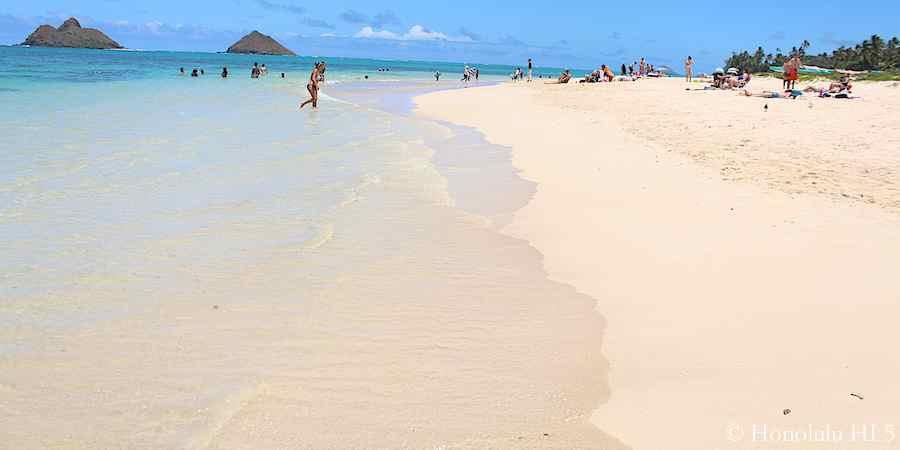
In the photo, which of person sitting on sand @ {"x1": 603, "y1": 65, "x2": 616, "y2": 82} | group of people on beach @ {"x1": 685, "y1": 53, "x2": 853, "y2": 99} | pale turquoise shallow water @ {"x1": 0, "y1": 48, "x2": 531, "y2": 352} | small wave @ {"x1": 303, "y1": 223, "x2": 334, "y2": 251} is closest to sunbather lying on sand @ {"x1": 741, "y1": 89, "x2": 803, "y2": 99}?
group of people on beach @ {"x1": 685, "y1": 53, "x2": 853, "y2": 99}

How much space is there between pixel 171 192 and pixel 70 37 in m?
215

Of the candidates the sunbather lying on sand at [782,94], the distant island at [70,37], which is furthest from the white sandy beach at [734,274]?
the distant island at [70,37]

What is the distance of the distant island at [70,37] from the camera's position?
602ft

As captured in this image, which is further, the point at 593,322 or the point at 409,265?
the point at 409,265

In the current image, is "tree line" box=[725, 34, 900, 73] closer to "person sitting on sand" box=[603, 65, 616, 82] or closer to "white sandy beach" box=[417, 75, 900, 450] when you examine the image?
"person sitting on sand" box=[603, 65, 616, 82]

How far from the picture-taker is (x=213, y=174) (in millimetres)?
10281

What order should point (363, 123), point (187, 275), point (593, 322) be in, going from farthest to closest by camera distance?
point (363, 123), point (187, 275), point (593, 322)

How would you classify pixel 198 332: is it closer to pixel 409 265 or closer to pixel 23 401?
pixel 23 401

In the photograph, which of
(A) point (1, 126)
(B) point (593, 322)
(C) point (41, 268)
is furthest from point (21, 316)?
(A) point (1, 126)

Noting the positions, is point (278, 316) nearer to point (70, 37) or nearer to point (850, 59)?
point (850, 59)

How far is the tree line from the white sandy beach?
4096cm

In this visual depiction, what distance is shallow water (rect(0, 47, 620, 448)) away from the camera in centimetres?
343

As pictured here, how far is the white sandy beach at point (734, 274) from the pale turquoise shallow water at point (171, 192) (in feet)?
5.21

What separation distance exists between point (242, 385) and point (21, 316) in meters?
2.21
